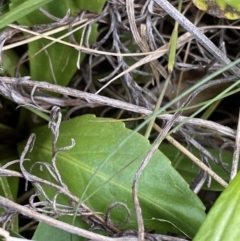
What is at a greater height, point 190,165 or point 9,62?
point 9,62

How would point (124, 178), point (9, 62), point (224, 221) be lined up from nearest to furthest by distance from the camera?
point (224, 221)
point (124, 178)
point (9, 62)

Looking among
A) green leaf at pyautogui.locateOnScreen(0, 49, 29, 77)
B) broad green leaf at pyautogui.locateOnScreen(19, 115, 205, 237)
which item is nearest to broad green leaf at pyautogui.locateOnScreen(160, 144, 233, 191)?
broad green leaf at pyautogui.locateOnScreen(19, 115, 205, 237)

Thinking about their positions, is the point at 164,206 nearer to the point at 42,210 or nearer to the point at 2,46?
the point at 42,210

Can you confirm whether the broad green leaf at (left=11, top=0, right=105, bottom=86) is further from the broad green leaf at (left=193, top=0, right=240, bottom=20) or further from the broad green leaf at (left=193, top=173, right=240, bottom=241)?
the broad green leaf at (left=193, top=173, right=240, bottom=241)

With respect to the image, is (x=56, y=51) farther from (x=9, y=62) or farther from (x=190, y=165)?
(x=190, y=165)

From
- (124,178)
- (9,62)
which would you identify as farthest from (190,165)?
(9,62)

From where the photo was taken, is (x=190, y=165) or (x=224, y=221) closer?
(x=224, y=221)

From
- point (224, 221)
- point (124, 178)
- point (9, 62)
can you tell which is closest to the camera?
point (224, 221)

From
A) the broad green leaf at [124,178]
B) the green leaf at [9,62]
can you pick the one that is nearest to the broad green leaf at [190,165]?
the broad green leaf at [124,178]
